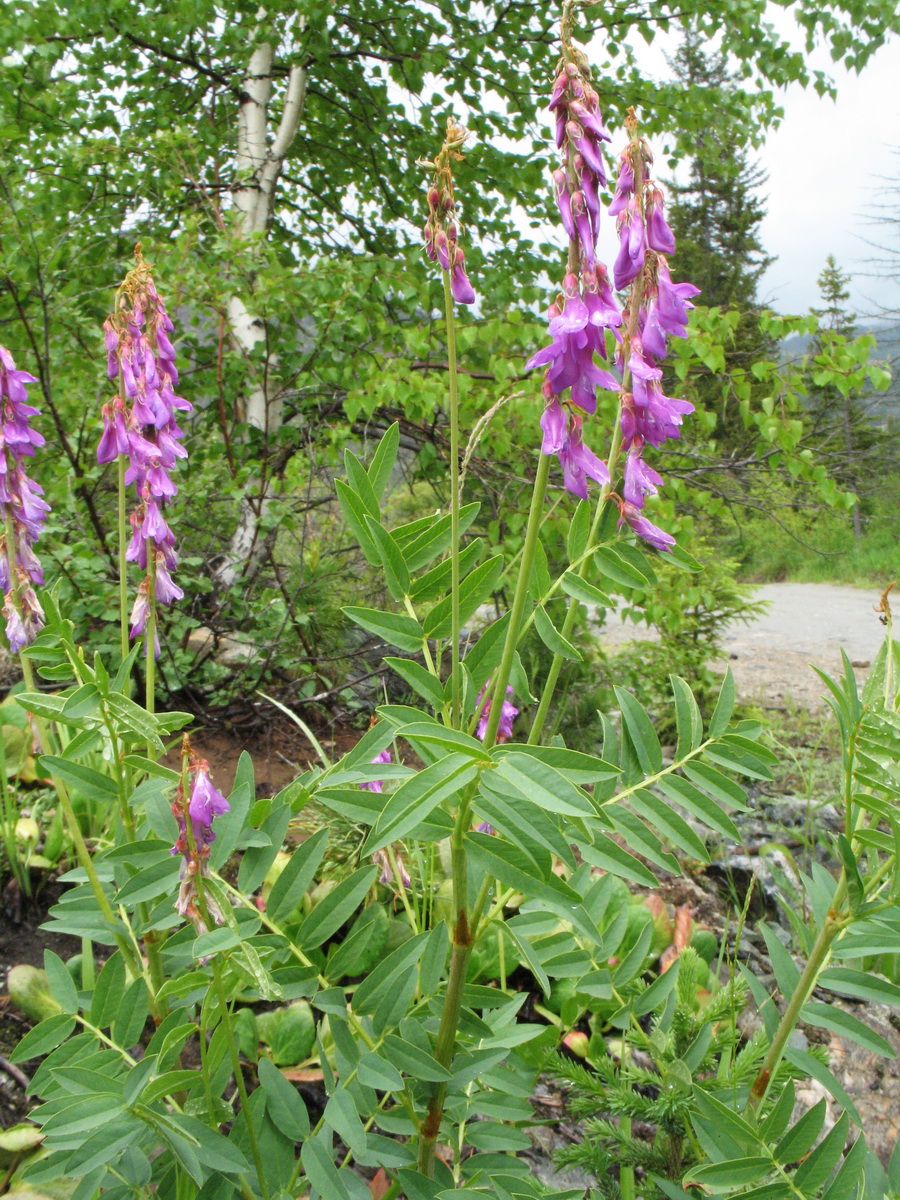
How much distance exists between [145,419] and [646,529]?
3.17ft

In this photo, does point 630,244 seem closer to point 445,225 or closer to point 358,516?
A: point 445,225

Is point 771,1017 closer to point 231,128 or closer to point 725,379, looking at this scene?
point 725,379

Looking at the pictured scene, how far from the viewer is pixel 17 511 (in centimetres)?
167

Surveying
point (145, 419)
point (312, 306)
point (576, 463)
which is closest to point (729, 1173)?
point (576, 463)

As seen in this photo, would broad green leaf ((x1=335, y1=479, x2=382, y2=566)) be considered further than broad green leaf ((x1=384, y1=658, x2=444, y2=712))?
Yes

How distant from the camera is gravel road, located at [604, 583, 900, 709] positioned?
732cm

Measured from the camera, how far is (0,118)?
414cm

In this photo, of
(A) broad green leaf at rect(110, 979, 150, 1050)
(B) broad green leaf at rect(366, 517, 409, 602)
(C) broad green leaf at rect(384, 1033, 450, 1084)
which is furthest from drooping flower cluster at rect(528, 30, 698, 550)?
(A) broad green leaf at rect(110, 979, 150, 1050)

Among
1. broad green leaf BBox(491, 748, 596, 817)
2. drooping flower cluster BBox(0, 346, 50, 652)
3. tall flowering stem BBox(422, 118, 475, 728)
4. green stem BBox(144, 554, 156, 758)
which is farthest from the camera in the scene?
drooping flower cluster BBox(0, 346, 50, 652)

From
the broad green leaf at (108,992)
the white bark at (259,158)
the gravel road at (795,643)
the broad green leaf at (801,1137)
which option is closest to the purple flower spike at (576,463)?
the broad green leaf at (801,1137)

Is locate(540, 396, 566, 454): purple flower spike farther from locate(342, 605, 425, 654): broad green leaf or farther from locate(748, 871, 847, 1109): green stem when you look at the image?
locate(748, 871, 847, 1109): green stem

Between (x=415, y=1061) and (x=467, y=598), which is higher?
(x=467, y=598)

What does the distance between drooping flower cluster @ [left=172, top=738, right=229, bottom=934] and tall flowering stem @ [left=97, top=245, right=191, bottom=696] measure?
482 millimetres

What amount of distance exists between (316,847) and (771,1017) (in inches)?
29.1
